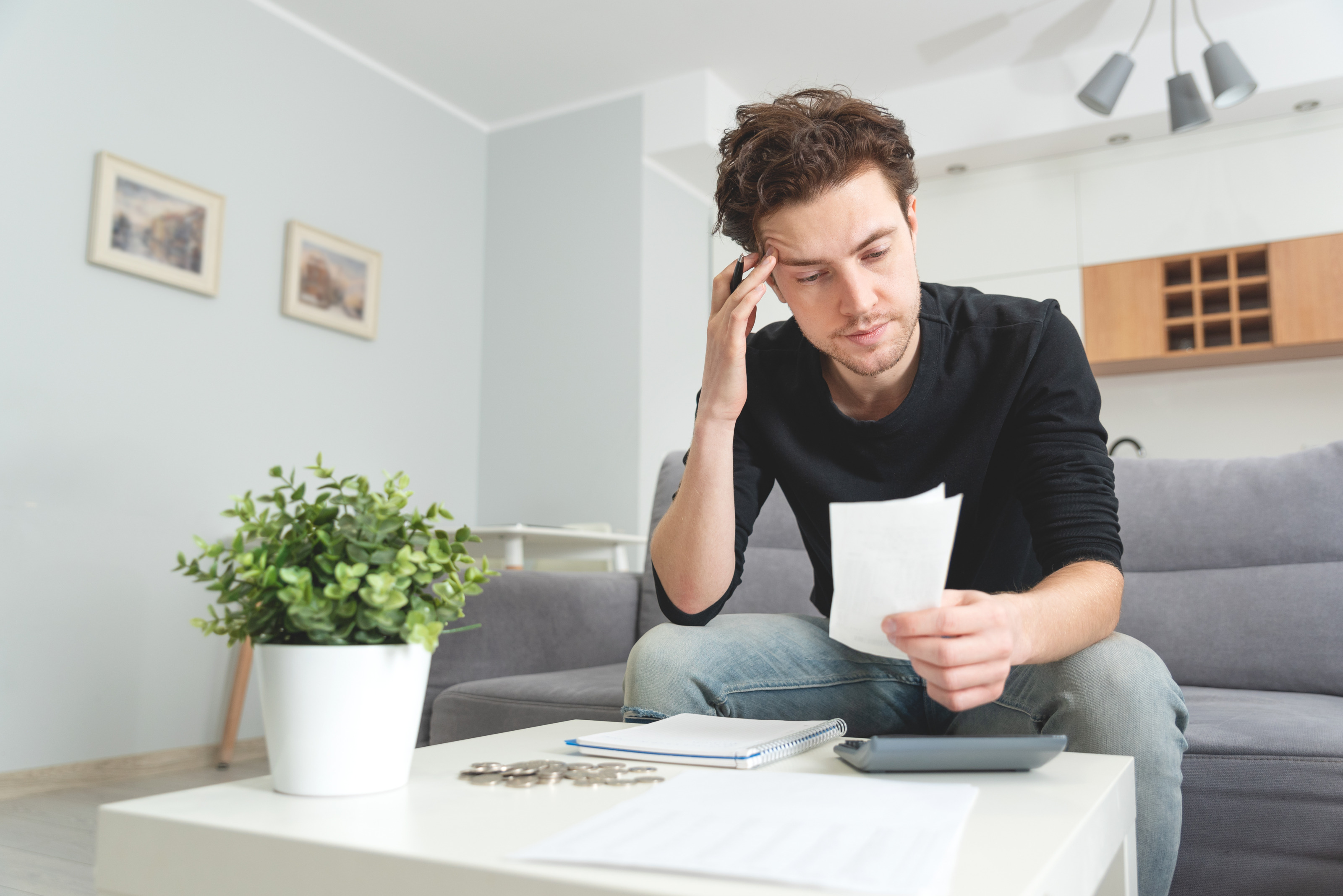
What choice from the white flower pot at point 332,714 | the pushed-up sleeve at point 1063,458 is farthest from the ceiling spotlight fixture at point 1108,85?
the white flower pot at point 332,714

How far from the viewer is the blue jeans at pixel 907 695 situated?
88 cm

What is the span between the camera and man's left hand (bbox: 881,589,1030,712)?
73 centimetres

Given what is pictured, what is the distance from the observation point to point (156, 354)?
298 centimetres

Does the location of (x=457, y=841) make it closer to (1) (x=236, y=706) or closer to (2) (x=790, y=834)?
(2) (x=790, y=834)

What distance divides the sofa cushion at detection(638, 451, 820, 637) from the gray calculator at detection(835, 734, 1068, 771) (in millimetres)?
1051

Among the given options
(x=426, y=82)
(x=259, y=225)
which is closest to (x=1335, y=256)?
(x=426, y=82)

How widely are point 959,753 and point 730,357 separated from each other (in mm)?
602

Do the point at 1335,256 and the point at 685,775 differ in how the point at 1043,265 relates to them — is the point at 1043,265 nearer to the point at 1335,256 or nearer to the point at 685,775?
the point at 1335,256

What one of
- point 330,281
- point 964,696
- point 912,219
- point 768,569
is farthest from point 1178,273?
point 964,696

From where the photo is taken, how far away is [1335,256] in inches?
142

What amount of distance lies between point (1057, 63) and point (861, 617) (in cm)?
395

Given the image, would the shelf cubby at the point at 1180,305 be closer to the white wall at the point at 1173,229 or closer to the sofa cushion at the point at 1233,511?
the white wall at the point at 1173,229

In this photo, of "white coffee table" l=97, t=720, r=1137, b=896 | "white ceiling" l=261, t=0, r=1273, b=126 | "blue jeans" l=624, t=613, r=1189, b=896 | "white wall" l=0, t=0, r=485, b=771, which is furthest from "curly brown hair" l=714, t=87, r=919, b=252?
"white ceiling" l=261, t=0, r=1273, b=126

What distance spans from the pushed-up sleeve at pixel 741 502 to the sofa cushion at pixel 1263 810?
606mm
